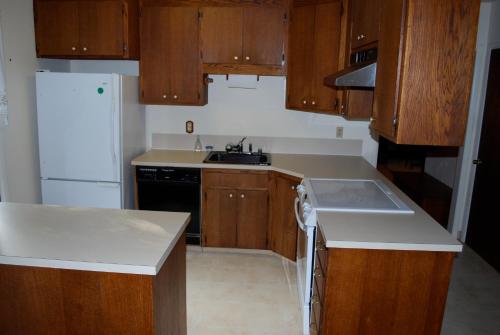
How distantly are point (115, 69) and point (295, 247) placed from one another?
8.10 feet

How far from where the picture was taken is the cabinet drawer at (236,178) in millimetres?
3555

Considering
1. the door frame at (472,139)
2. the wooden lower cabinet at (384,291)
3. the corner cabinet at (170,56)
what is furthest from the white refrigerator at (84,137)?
the door frame at (472,139)

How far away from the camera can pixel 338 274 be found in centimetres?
193

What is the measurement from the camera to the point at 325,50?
3.26 m

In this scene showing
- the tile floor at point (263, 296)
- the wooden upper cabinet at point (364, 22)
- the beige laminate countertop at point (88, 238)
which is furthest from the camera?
the tile floor at point (263, 296)

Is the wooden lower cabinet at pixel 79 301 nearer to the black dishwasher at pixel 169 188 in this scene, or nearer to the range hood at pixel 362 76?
the range hood at pixel 362 76

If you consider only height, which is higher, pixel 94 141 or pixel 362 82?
pixel 362 82

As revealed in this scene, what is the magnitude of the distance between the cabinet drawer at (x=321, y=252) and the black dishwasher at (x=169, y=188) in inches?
62.1

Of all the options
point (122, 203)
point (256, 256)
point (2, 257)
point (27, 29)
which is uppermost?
point (27, 29)

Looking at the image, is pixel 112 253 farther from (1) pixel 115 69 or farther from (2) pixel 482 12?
(2) pixel 482 12

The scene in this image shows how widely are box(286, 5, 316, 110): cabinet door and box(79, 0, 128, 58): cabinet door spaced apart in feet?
4.82

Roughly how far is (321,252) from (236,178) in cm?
156

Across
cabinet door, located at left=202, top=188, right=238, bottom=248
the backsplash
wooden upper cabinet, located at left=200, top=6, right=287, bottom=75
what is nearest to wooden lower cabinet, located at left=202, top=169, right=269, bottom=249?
cabinet door, located at left=202, top=188, right=238, bottom=248

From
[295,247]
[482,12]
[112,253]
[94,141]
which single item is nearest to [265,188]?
[295,247]
